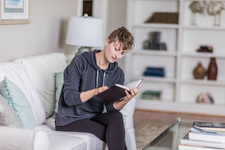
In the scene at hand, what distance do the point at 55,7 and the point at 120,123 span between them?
1.86 m

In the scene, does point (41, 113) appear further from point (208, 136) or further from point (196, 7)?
point (196, 7)

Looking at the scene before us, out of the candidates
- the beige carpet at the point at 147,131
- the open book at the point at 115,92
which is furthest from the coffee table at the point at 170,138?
the beige carpet at the point at 147,131

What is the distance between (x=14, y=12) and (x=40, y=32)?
0.54m

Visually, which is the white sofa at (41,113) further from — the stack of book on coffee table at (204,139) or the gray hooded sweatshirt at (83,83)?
the stack of book on coffee table at (204,139)

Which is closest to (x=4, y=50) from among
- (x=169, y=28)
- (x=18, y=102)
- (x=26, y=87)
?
(x=26, y=87)

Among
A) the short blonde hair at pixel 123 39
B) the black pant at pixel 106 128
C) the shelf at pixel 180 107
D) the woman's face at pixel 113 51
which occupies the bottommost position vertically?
the shelf at pixel 180 107

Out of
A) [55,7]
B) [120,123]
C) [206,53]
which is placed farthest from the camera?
[206,53]

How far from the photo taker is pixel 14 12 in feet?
8.93

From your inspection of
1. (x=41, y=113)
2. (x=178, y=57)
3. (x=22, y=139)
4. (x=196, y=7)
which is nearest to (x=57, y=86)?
(x=41, y=113)

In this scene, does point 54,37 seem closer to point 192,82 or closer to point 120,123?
point 120,123

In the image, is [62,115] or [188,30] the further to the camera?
[188,30]

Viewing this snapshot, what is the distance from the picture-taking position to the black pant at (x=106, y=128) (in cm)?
204

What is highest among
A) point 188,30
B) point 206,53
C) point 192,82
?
point 188,30

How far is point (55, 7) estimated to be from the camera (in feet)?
11.7
